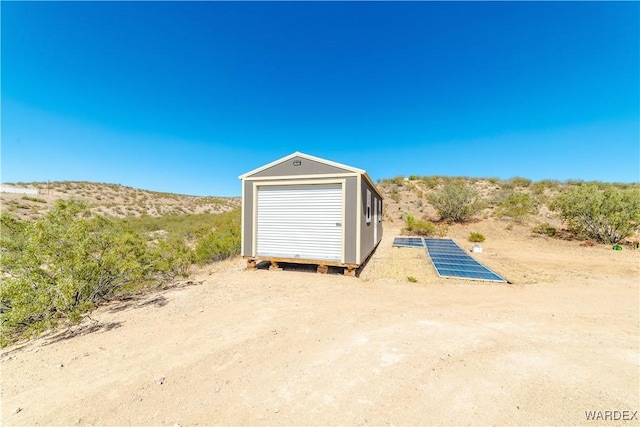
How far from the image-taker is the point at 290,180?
747 cm

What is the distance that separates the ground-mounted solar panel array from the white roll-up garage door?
325 centimetres

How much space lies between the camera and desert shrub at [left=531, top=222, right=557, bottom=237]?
1376 cm

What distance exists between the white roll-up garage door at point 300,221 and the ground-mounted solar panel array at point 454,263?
325cm

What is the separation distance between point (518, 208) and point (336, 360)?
62.7 feet

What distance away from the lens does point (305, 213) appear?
7488 millimetres

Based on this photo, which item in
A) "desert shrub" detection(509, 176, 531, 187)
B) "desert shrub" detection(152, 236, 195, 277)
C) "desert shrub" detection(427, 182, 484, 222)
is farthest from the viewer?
"desert shrub" detection(509, 176, 531, 187)

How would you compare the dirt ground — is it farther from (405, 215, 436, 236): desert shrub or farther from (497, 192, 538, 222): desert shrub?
(497, 192, 538, 222): desert shrub

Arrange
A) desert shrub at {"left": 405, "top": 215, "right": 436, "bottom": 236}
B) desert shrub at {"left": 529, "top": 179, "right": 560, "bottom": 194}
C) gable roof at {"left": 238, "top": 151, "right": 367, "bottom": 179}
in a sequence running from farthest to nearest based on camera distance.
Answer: desert shrub at {"left": 529, "top": 179, "right": 560, "bottom": 194}, desert shrub at {"left": 405, "top": 215, "right": 436, "bottom": 236}, gable roof at {"left": 238, "top": 151, "right": 367, "bottom": 179}

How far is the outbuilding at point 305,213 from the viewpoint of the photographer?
709 centimetres

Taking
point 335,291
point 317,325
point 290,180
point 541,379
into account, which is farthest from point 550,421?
point 290,180

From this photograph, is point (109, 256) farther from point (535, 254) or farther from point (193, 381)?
point (535, 254)

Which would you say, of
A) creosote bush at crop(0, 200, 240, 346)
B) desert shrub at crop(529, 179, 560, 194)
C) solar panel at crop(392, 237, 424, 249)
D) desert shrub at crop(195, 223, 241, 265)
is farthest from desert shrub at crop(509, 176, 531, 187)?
creosote bush at crop(0, 200, 240, 346)

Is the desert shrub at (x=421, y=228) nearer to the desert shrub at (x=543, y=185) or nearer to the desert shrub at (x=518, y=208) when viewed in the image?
the desert shrub at (x=518, y=208)

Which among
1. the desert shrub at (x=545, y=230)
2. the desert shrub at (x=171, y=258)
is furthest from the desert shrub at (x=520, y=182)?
the desert shrub at (x=171, y=258)
